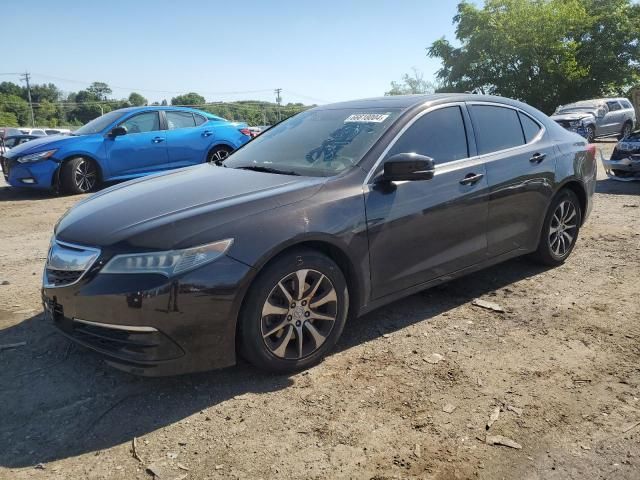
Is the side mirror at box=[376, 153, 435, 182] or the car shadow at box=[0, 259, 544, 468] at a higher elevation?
the side mirror at box=[376, 153, 435, 182]

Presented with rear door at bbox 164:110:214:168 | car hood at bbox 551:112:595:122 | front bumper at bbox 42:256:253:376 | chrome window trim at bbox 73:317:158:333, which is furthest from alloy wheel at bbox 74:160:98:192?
car hood at bbox 551:112:595:122

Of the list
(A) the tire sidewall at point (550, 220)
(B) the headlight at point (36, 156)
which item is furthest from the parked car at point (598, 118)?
(B) the headlight at point (36, 156)

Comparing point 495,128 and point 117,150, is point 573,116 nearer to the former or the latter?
point 117,150

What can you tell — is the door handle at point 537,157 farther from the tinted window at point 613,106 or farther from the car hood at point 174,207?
the tinted window at point 613,106

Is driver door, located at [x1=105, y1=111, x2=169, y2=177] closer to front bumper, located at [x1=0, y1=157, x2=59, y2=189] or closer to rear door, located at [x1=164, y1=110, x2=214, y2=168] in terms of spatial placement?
rear door, located at [x1=164, y1=110, x2=214, y2=168]

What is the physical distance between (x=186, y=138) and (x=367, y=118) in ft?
22.8

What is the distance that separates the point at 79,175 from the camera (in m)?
9.23

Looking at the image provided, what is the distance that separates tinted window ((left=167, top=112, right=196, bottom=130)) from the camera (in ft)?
33.1

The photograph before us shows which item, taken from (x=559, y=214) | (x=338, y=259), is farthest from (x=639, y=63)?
(x=338, y=259)

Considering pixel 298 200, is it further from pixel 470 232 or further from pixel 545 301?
pixel 545 301

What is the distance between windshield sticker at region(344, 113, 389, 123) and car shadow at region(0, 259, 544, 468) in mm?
1442

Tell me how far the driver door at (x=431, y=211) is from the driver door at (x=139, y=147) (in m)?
6.97

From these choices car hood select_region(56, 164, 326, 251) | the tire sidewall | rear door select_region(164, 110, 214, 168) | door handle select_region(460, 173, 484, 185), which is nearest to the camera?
car hood select_region(56, 164, 326, 251)

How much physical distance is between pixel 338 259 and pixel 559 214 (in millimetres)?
2613
